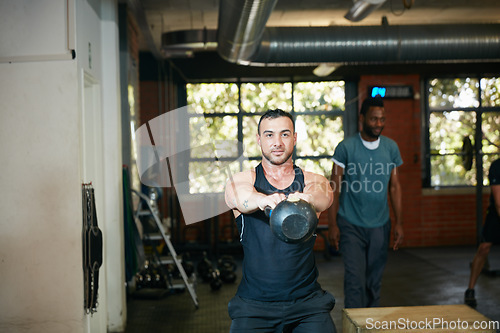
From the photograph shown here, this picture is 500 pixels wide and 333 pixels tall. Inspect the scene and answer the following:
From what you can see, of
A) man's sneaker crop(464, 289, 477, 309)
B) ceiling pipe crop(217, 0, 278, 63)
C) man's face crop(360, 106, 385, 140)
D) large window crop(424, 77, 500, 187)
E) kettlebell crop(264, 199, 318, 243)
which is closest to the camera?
kettlebell crop(264, 199, 318, 243)

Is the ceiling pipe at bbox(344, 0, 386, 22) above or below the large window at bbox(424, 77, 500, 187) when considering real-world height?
above

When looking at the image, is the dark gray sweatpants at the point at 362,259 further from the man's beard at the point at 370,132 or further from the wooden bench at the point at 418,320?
the wooden bench at the point at 418,320

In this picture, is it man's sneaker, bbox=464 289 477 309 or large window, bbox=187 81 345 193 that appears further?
large window, bbox=187 81 345 193

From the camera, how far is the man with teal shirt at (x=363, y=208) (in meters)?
3.56

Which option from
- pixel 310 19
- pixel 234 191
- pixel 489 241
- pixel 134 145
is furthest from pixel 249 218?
pixel 310 19

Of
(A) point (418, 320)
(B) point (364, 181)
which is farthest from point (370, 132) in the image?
(A) point (418, 320)

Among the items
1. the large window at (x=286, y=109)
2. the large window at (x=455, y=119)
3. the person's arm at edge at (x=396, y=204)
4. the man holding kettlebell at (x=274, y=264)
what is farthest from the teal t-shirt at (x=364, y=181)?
the large window at (x=455, y=119)

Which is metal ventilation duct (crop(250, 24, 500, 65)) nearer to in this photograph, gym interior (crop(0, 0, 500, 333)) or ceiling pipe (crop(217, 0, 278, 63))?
gym interior (crop(0, 0, 500, 333))

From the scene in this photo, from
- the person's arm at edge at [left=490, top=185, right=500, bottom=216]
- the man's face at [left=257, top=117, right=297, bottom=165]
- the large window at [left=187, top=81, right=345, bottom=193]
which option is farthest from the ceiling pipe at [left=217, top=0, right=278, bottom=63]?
the large window at [left=187, top=81, right=345, bottom=193]

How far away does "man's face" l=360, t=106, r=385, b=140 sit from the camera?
363 centimetres

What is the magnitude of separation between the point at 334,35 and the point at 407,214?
3.81 meters

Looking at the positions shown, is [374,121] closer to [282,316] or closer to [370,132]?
[370,132]

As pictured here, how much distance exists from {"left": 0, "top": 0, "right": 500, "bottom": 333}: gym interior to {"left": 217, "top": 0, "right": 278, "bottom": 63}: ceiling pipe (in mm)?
21

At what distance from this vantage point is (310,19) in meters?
6.48
